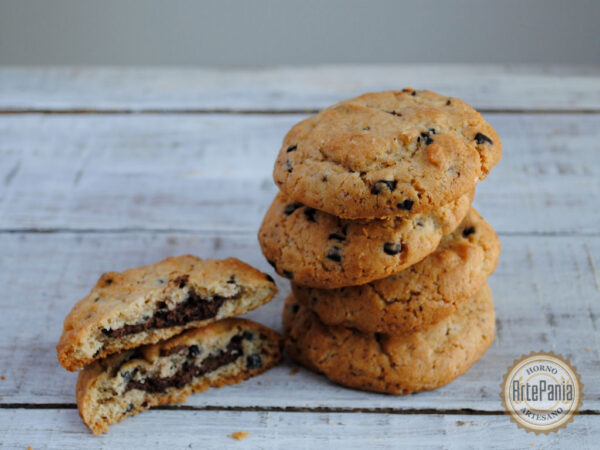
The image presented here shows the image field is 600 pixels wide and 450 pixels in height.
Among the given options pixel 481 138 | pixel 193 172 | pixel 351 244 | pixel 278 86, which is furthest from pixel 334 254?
pixel 278 86

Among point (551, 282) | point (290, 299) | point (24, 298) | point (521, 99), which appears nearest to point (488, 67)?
point (521, 99)

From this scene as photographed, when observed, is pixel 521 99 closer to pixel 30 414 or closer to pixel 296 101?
pixel 296 101

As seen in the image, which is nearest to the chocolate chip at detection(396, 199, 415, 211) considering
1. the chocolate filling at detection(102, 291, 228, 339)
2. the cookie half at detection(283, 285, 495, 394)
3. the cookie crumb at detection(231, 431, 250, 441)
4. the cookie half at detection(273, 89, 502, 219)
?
the cookie half at detection(273, 89, 502, 219)

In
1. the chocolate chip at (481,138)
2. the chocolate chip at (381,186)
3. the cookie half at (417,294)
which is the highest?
the chocolate chip at (481,138)

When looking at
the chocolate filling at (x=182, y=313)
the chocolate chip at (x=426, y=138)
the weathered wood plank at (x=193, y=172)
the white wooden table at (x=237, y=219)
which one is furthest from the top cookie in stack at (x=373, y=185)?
the weathered wood plank at (x=193, y=172)

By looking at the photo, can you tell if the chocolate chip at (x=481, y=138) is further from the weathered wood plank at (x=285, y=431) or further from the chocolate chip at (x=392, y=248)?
the weathered wood plank at (x=285, y=431)

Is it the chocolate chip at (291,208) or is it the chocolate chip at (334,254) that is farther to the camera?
the chocolate chip at (291,208)

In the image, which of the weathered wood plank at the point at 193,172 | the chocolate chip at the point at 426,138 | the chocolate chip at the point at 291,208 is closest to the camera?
the chocolate chip at the point at 426,138

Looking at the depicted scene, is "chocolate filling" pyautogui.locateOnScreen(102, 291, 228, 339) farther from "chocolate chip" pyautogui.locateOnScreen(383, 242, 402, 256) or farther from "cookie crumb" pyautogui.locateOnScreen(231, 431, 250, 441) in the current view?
"chocolate chip" pyautogui.locateOnScreen(383, 242, 402, 256)
